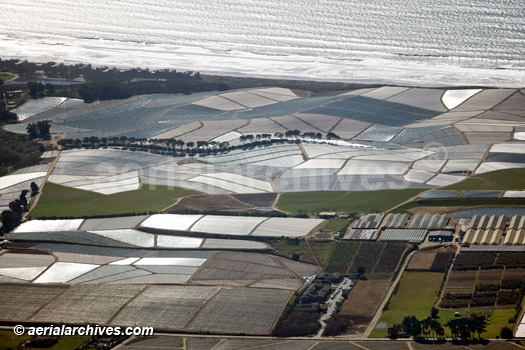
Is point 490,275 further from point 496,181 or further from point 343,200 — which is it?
point 496,181

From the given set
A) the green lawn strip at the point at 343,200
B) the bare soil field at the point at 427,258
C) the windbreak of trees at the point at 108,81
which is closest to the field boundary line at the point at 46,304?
the green lawn strip at the point at 343,200

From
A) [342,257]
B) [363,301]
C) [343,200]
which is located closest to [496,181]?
[343,200]

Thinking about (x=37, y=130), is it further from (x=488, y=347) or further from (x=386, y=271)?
(x=488, y=347)

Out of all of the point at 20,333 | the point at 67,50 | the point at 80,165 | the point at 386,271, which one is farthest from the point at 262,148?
the point at 67,50

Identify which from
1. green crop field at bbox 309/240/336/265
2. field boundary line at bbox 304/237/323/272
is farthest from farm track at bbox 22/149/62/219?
green crop field at bbox 309/240/336/265

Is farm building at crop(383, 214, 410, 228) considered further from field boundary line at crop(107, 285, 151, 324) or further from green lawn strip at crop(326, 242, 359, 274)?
field boundary line at crop(107, 285, 151, 324)

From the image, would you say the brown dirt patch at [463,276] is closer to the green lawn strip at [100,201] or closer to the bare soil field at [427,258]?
the bare soil field at [427,258]
